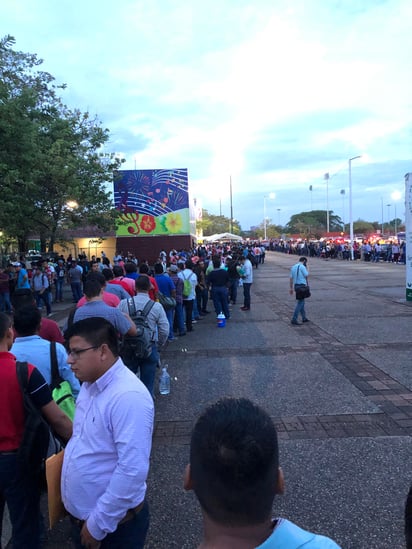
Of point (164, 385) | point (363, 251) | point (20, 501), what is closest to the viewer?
point (20, 501)

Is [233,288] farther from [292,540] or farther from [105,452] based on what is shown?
[292,540]

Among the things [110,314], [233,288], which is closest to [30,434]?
[110,314]

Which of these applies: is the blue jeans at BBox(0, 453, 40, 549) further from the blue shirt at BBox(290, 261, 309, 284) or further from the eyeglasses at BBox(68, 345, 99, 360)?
the blue shirt at BBox(290, 261, 309, 284)

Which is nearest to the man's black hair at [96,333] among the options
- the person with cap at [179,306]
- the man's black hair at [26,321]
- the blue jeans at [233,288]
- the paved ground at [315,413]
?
the man's black hair at [26,321]

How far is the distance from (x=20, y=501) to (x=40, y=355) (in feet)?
3.03

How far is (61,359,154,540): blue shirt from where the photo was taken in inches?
71.2

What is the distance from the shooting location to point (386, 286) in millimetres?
17750

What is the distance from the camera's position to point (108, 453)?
6.34ft

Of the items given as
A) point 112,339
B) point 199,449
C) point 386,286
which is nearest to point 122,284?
point 112,339

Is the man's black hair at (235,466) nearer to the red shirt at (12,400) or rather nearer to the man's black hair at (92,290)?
the red shirt at (12,400)

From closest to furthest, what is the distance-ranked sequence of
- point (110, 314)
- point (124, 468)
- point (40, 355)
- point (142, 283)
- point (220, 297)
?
point (124, 468)
point (40, 355)
point (110, 314)
point (142, 283)
point (220, 297)

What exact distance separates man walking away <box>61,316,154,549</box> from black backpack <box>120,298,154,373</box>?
2.15 metres

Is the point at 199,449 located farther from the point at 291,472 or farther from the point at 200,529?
the point at 291,472

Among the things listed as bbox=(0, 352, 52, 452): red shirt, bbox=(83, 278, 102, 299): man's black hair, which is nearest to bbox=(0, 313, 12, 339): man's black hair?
bbox=(0, 352, 52, 452): red shirt
